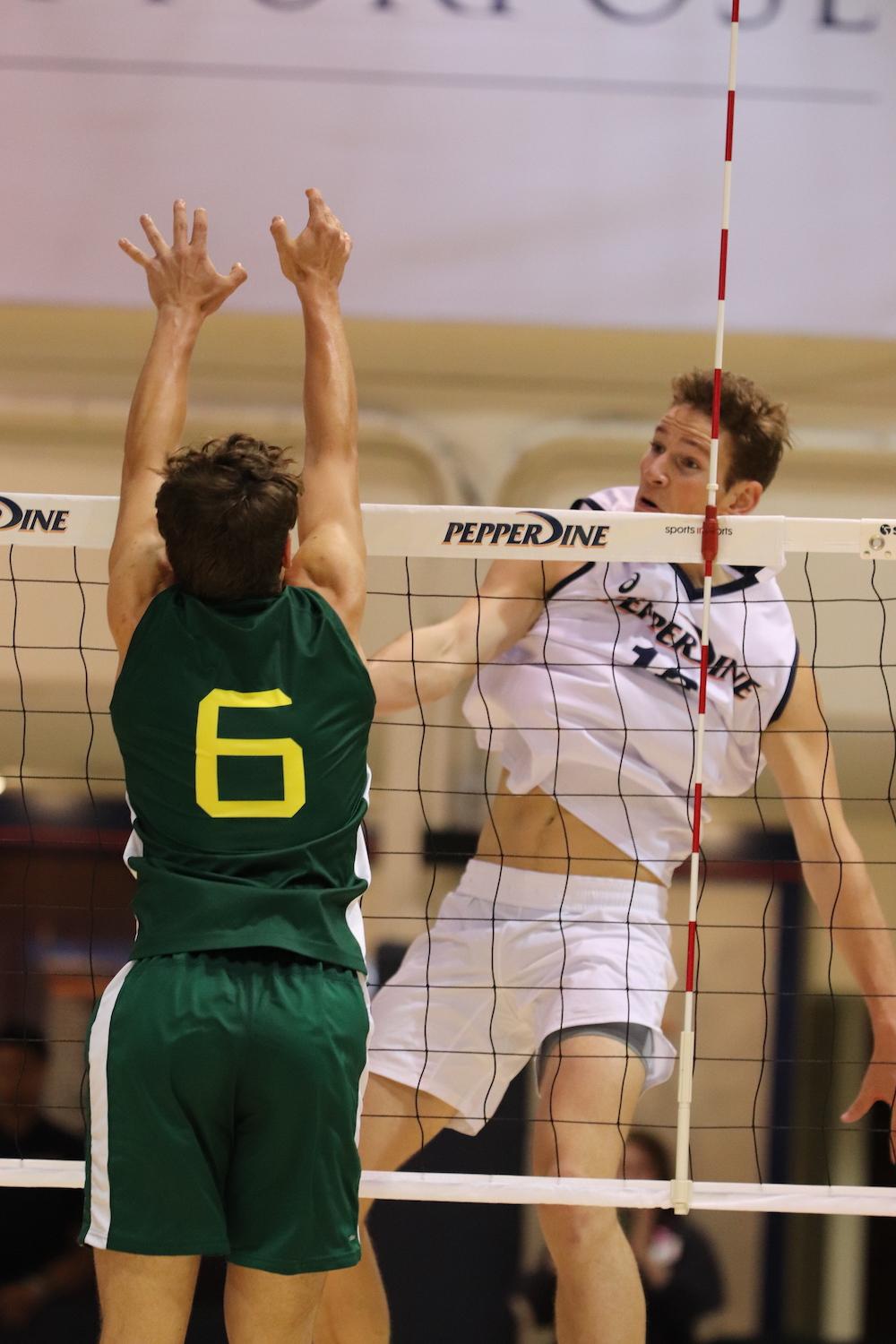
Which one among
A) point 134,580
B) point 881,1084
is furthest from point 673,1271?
point 134,580

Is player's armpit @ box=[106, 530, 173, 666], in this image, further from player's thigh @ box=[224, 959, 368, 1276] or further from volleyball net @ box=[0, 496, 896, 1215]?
volleyball net @ box=[0, 496, 896, 1215]

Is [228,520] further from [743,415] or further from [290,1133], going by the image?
[743,415]

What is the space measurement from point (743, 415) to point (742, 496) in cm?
21

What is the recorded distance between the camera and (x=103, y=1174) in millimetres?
2131

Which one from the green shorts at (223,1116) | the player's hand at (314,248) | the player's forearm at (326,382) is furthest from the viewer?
the player's hand at (314,248)


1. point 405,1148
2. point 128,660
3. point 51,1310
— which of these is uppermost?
point 128,660

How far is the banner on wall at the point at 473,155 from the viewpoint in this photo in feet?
14.5

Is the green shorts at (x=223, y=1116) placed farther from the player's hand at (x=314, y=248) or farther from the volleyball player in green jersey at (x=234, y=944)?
the player's hand at (x=314, y=248)

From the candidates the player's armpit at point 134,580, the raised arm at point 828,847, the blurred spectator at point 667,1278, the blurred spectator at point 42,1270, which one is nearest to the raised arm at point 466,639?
the raised arm at point 828,847

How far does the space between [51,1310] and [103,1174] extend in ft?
9.93

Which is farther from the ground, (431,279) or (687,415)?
(431,279)

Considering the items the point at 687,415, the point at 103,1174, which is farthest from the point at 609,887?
the point at 103,1174

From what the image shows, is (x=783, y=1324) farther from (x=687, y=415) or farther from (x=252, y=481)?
(x=252, y=481)

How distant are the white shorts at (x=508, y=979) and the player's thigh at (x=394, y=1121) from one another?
0.09 feet
